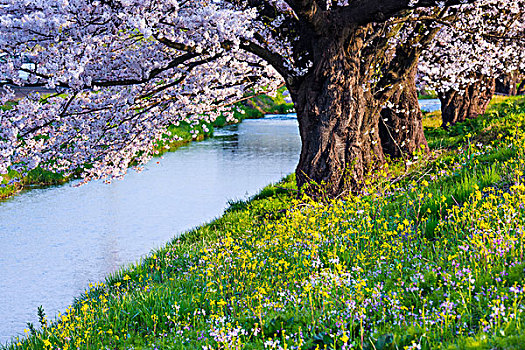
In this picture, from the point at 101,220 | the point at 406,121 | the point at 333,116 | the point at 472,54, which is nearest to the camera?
the point at 333,116

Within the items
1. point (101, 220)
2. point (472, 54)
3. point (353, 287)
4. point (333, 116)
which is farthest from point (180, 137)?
point (353, 287)

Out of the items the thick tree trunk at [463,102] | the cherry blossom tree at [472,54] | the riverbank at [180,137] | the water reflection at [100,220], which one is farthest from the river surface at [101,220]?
the cherry blossom tree at [472,54]

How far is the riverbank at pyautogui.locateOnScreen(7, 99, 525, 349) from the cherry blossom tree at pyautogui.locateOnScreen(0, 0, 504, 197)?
2.09 meters

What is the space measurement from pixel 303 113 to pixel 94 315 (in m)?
5.06

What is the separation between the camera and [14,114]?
25.5ft

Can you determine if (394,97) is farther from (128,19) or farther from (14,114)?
(14,114)

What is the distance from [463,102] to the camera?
715 inches

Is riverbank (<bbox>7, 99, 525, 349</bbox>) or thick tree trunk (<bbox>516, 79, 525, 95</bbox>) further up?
thick tree trunk (<bbox>516, 79, 525, 95</bbox>)

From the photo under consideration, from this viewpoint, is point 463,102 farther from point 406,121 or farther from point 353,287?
point 353,287

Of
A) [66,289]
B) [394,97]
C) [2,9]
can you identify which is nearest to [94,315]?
[66,289]

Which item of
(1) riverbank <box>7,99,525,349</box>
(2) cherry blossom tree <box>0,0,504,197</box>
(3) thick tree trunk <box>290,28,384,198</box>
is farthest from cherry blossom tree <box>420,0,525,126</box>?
(1) riverbank <box>7,99,525,349</box>

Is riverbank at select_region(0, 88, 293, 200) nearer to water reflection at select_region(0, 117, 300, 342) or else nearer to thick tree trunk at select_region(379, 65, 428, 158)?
water reflection at select_region(0, 117, 300, 342)

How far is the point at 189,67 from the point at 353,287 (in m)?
5.81

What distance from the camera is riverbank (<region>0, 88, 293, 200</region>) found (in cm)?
1528
